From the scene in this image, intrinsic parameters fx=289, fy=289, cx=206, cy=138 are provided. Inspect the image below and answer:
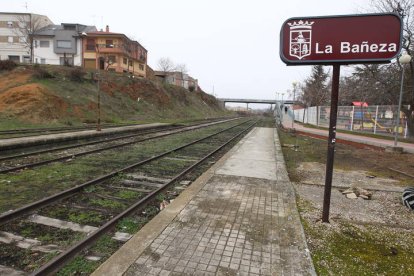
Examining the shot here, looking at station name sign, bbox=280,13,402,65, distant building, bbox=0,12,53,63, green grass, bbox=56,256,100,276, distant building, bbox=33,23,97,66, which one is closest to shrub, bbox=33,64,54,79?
distant building, bbox=33,23,97,66

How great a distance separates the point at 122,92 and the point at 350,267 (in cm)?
4264

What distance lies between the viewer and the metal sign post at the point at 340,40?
4359mm

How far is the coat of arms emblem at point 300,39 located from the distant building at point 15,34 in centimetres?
6636

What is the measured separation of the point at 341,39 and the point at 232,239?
3560 millimetres

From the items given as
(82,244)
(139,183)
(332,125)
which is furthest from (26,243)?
(332,125)

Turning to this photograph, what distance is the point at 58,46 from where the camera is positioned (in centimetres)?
5369

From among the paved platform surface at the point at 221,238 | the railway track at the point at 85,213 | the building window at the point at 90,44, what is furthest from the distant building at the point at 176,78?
the paved platform surface at the point at 221,238

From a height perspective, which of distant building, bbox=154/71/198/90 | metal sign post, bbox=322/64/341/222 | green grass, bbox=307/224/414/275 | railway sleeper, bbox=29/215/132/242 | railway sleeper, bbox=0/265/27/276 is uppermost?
distant building, bbox=154/71/198/90

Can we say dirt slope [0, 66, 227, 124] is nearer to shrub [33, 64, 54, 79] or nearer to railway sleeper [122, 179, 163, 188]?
shrub [33, 64, 54, 79]

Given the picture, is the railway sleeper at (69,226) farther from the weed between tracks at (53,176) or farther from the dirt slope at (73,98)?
the dirt slope at (73,98)

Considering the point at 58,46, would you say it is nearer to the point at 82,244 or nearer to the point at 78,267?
the point at 82,244

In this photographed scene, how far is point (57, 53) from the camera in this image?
177 ft

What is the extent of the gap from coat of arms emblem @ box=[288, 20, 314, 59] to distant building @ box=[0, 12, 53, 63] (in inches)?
2613

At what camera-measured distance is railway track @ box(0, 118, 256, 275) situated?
3895mm
